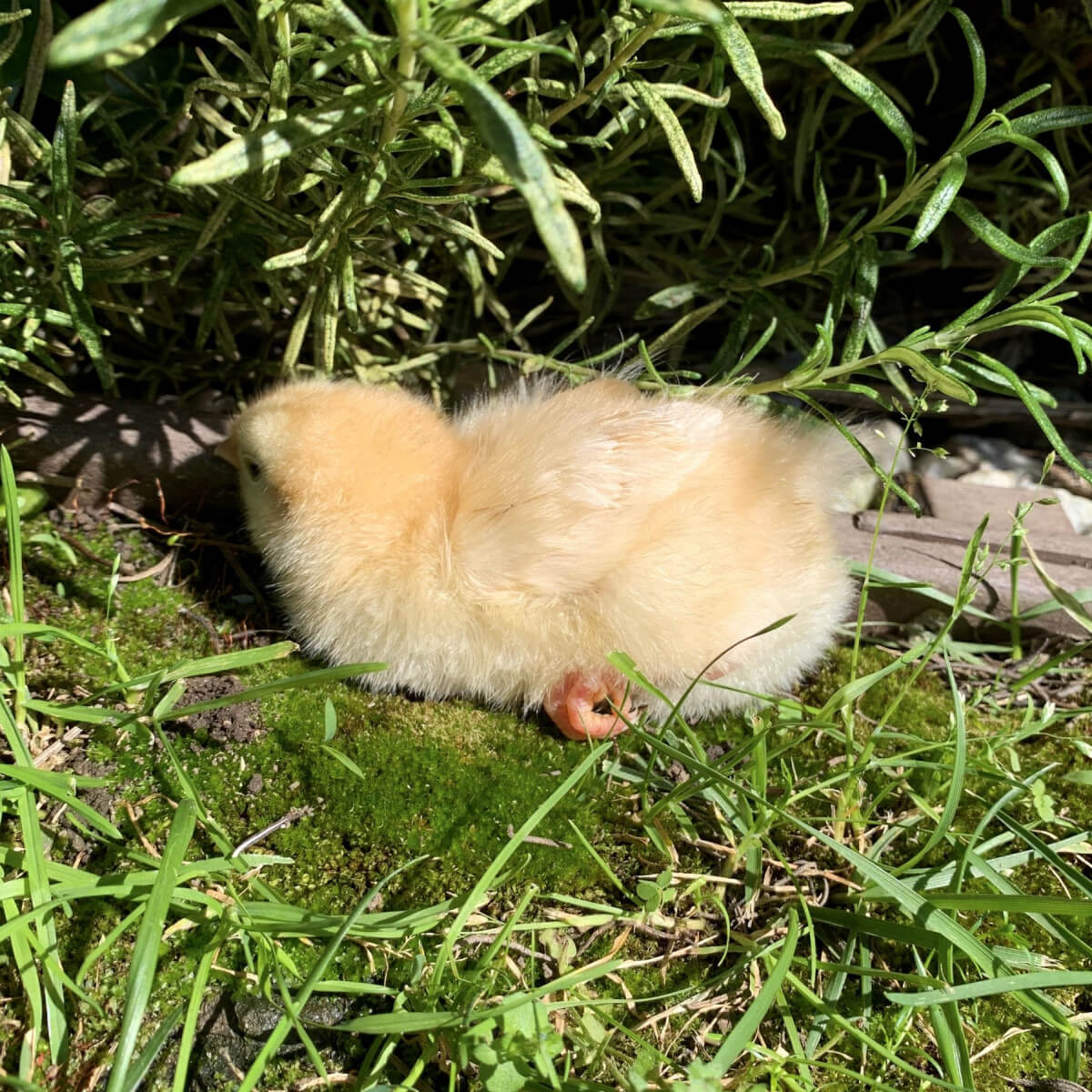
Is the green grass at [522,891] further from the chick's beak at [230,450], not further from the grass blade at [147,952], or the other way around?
the chick's beak at [230,450]

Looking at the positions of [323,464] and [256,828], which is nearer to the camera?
[256,828]

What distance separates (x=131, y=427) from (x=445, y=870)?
157 cm

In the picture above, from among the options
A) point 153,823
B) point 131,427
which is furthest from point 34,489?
point 153,823

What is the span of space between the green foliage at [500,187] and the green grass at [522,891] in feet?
2.91

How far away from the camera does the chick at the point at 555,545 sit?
1999mm

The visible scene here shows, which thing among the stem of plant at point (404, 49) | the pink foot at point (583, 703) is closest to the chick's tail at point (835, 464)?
the pink foot at point (583, 703)

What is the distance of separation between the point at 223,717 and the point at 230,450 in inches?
28.3

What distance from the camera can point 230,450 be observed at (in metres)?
2.27

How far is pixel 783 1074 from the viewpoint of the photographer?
1.56 metres

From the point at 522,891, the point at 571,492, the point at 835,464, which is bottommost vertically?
the point at 522,891

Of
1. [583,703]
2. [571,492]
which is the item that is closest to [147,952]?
Answer: [583,703]

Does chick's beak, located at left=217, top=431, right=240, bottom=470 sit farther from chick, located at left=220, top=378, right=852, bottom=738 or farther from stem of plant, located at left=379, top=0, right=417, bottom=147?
stem of plant, located at left=379, top=0, right=417, bottom=147

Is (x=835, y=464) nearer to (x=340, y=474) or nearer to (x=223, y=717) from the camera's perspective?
(x=340, y=474)

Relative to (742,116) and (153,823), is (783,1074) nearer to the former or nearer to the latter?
(153,823)
